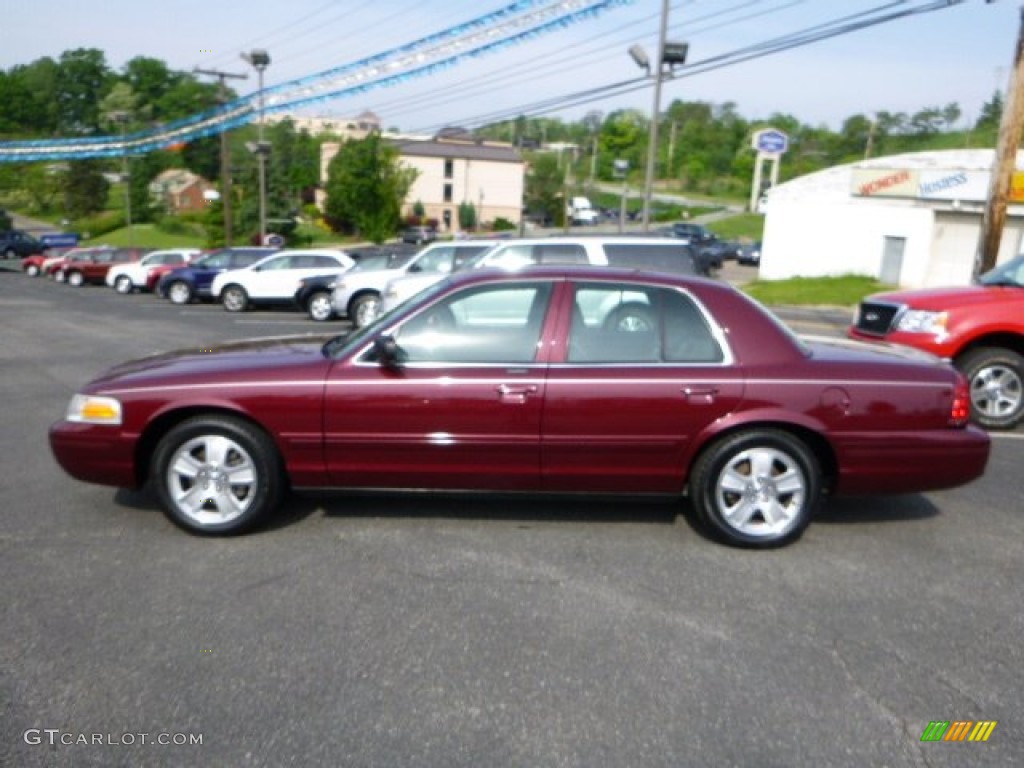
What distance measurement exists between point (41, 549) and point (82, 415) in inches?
29.3

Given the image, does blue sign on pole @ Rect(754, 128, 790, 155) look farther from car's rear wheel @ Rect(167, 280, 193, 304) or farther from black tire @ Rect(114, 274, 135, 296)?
car's rear wheel @ Rect(167, 280, 193, 304)

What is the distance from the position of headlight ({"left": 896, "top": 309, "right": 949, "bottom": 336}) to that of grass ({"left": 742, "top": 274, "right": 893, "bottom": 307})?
16996 millimetres

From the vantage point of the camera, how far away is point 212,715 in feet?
9.89

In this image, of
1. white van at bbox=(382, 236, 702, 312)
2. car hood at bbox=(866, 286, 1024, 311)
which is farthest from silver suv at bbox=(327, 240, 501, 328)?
car hood at bbox=(866, 286, 1024, 311)

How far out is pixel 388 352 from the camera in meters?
4.52

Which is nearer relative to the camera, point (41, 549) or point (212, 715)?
point (212, 715)

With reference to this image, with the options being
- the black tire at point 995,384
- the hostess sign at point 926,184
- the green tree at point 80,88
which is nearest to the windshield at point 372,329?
the black tire at point 995,384

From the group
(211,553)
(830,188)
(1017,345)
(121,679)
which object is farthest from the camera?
(830,188)

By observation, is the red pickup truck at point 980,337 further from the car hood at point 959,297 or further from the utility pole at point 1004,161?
the utility pole at point 1004,161

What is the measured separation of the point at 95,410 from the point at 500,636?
105 inches

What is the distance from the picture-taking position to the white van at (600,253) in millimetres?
10625

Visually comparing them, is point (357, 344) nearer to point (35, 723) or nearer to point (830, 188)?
point (35, 723)

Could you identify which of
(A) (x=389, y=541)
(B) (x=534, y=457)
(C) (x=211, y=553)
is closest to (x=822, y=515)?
(B) (x=534, y=457)

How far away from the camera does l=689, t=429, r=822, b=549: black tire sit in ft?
15.0
